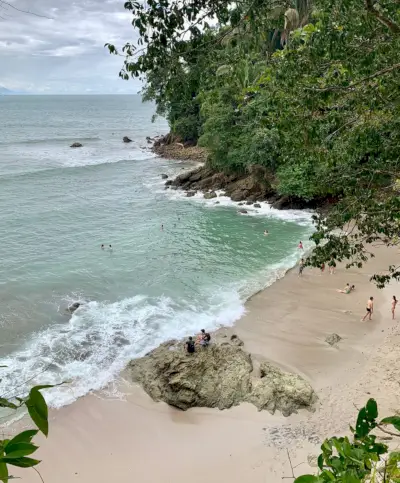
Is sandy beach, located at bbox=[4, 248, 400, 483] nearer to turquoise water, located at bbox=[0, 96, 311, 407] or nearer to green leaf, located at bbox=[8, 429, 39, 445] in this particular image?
turquoise water, located at bbox=[0, 96, 311, 407]

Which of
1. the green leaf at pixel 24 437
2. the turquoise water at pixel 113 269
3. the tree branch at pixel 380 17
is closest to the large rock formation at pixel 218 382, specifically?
the turquoise water at pixel 113 269

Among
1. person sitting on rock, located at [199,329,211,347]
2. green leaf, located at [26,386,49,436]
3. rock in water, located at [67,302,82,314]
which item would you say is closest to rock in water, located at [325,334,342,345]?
person sitting on rock, located at [199,329,211,347]

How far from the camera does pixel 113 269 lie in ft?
68.2

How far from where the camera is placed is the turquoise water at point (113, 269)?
14211mm

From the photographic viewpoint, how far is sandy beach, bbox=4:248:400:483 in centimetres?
939

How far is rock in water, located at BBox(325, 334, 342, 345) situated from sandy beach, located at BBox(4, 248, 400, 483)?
6.3 inches

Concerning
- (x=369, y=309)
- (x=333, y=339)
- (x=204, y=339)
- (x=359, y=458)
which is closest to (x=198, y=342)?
(x=204, y=339)

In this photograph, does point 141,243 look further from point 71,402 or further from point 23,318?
point 71,402

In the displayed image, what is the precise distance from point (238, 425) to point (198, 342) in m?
3.65

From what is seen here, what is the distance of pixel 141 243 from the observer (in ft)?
80.0

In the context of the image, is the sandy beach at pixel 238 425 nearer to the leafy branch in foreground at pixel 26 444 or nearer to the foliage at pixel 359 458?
the foliage at pixel 359 458

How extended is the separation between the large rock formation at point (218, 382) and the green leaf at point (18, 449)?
10404 millimetres

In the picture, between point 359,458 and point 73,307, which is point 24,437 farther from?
point 73,307

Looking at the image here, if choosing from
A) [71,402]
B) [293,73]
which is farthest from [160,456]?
[293,73]
